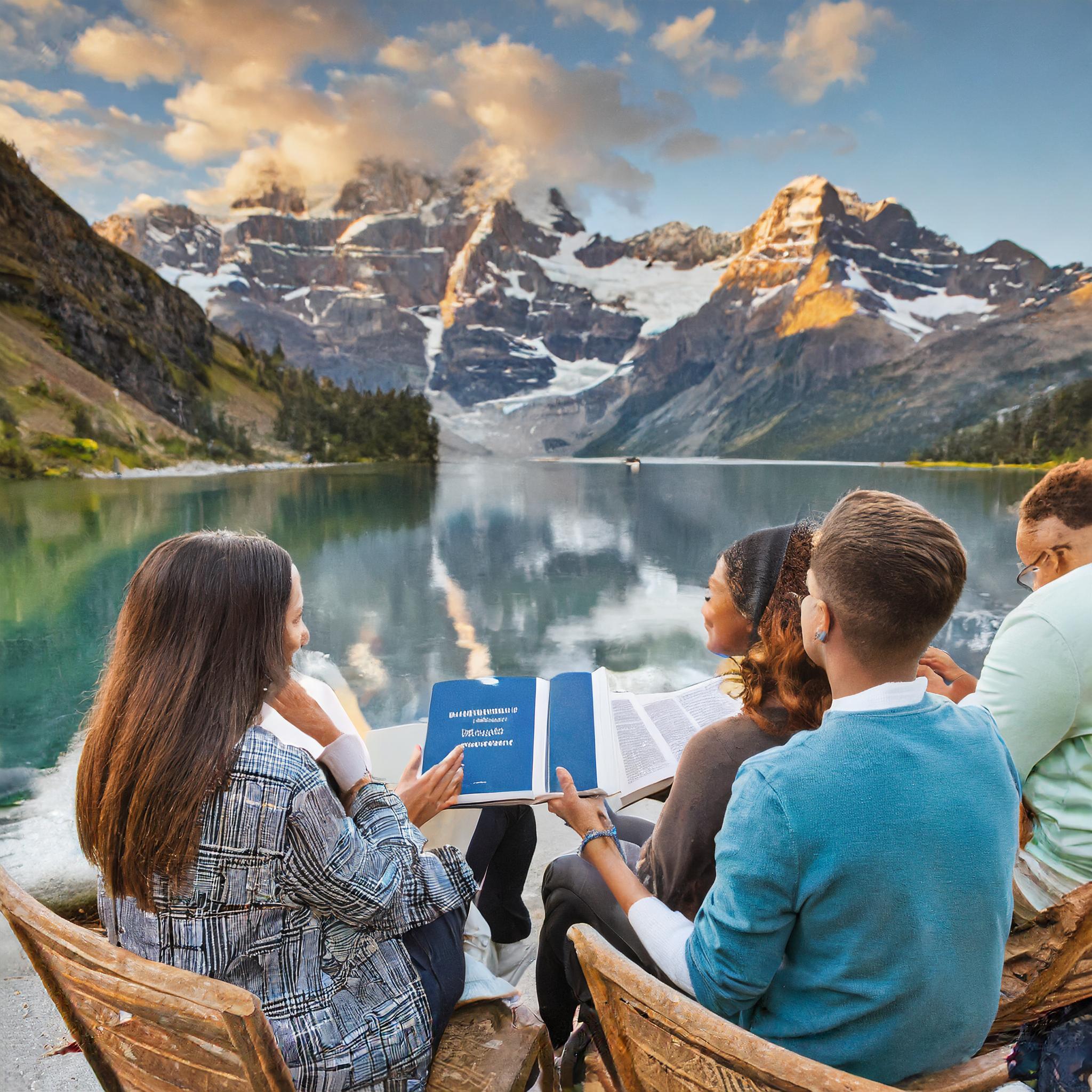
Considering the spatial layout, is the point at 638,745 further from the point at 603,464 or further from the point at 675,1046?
the point at 603,464

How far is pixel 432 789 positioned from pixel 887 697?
0.75 m

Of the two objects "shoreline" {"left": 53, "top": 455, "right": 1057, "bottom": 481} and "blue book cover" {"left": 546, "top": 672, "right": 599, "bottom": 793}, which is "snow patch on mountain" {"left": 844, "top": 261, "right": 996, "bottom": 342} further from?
"blue book cover" {"left": 546, "top": 672, "right": 599, "bottom": 793}

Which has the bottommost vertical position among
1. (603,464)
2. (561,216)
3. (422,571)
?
(422,571)

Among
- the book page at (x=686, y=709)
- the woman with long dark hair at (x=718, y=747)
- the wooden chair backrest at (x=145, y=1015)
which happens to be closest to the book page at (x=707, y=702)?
the book page at (x=686, y=709)

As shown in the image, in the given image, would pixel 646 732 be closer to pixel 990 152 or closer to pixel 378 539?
pixel 378 539

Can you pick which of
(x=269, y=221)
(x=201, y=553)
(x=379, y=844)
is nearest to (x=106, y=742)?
(x=201, y=553)

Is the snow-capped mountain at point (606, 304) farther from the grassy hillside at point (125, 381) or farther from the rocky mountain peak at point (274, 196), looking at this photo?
the grassy hillside at point (125, 381)

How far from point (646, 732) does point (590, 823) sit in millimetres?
330

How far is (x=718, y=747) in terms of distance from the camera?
2.95 ft

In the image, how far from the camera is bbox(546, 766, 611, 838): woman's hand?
3.30 ft

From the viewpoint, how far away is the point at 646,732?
1297mm

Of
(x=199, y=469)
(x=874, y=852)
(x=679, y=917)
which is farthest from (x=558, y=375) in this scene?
(x=874, y=852)

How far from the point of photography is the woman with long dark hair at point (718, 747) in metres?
0.90

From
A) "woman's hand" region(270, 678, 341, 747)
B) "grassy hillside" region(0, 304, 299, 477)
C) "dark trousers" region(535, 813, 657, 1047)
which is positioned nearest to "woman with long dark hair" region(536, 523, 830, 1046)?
"dark trousers" region(535, 813, 657, 1047)
